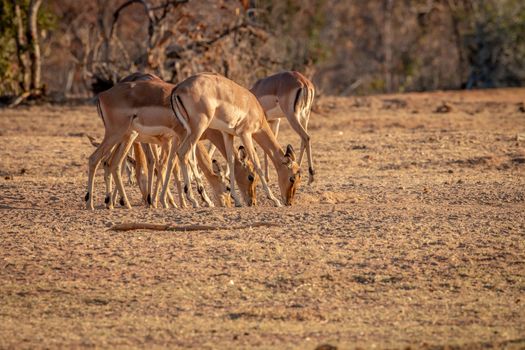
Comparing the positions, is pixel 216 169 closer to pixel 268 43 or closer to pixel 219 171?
pixel 219 171

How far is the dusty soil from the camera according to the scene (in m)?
6.31

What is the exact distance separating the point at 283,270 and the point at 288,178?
146 inches

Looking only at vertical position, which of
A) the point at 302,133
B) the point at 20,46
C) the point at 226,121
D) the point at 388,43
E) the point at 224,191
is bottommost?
the point at 388,43

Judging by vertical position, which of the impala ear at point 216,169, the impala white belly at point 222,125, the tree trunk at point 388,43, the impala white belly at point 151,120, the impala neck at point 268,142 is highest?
the impala white belly at point 151,120

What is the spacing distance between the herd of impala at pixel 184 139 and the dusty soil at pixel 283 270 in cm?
41

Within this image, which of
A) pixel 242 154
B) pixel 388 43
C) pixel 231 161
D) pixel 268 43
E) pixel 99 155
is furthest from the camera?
pixel 388 43

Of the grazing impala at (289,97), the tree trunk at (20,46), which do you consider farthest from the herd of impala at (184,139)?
the tree trunk at (20,46)

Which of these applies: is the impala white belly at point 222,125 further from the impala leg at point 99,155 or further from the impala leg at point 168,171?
the impala leg at point 99,155

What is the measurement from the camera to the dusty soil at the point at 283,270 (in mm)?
6309

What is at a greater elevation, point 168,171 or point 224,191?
point 168,171

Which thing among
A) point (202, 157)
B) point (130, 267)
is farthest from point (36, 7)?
point (130, 267)

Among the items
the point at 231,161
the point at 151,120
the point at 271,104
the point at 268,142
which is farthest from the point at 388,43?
the point at 151,120

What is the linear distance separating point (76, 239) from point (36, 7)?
11798mm

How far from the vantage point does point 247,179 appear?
1138cm
